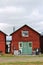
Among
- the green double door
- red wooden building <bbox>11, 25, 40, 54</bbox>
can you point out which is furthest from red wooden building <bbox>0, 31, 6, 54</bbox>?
the green double door

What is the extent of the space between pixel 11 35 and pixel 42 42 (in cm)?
771

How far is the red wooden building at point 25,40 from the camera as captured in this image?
53.7 meters

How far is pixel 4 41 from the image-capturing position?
53781 mm

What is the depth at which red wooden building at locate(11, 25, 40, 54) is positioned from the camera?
176 ft

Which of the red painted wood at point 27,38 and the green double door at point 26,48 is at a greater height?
the red painted wood at point 27,38

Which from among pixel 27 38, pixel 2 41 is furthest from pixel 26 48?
pixel 2 41

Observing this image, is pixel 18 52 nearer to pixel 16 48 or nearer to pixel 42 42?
pixel 16 48

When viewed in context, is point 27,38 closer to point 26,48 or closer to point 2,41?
point 26,48

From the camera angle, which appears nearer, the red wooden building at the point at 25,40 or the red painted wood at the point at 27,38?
the red wooden building at the point at 25,40

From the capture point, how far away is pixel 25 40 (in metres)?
54.4

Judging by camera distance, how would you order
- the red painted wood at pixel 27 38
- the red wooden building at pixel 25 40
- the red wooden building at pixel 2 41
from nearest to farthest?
the red wooden building at pixel 2 41 → the red wooden building at pixel 25 40 → the red painted wood at pixel 27 38

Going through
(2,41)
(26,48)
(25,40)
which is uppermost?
(25,40)

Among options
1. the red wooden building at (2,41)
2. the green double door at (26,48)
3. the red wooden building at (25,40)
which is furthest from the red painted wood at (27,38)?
the red wooden building at (2,41)

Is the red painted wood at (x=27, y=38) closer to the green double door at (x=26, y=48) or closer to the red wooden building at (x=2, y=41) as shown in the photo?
the green double door at (x=26, y=48)
